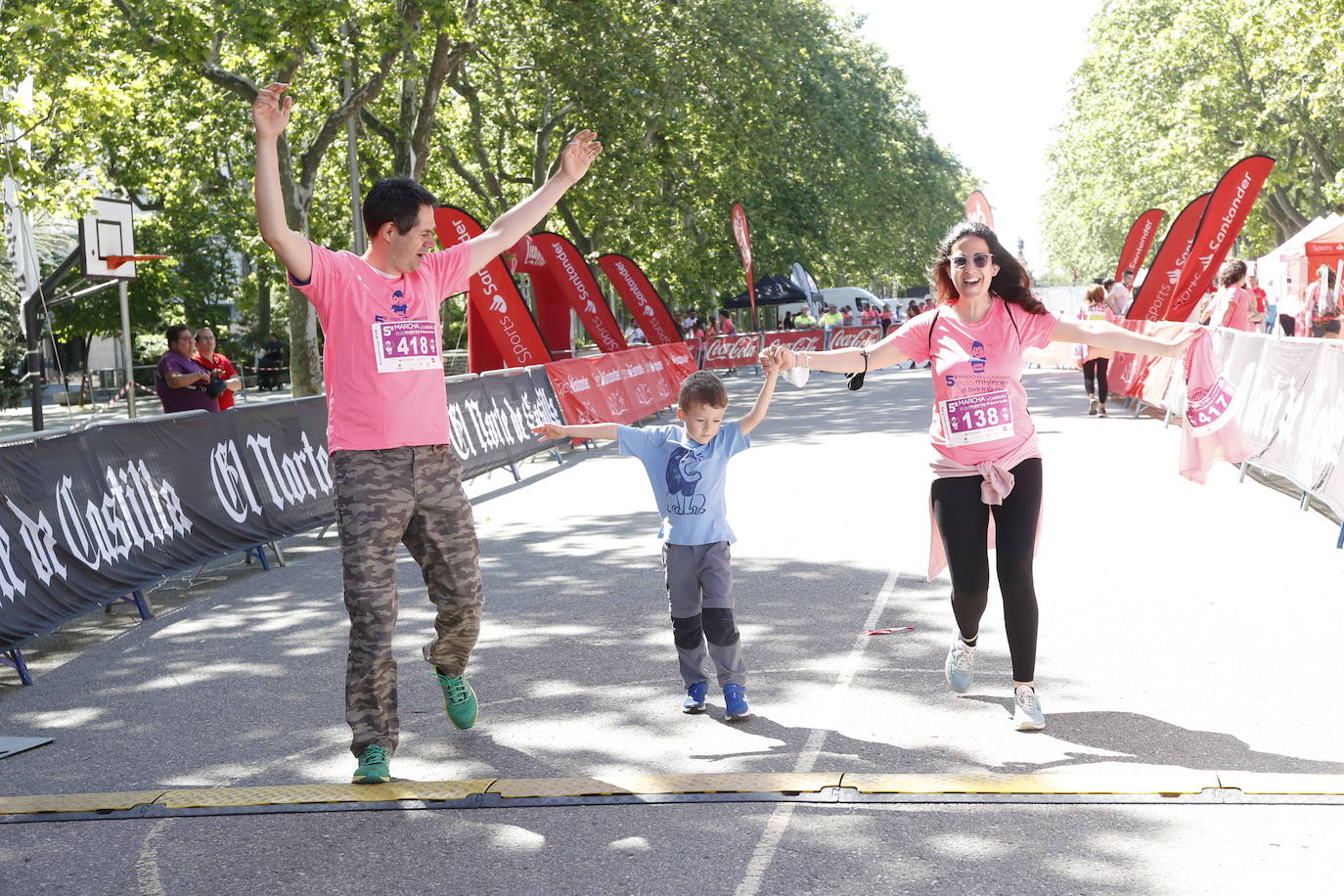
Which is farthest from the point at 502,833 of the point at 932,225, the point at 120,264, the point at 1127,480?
the point at 932,225

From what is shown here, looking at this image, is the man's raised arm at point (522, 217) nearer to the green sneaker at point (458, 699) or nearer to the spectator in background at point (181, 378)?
the green sneaker at point (458, 699)

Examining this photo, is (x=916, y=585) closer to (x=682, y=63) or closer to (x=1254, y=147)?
(x=682, y=63)

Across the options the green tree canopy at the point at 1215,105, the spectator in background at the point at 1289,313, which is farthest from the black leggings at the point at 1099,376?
the spectator in background at the point at 1289,313

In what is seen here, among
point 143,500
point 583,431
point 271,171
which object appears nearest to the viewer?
point 271,171

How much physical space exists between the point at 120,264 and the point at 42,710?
12369mm

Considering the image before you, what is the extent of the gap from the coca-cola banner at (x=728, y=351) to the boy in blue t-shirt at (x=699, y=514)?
36251 mm

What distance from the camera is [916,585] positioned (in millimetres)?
8797

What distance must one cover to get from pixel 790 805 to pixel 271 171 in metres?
2.60

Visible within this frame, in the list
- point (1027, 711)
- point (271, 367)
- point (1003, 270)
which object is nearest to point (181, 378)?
point (1003, 270)

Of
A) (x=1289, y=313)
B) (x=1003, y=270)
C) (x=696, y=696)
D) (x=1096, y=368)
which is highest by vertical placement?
(x=1003, y=270)

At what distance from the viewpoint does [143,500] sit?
30.8 ft

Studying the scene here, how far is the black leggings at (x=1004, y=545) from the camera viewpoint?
568 cm

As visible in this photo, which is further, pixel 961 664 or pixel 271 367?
pixel 271 367

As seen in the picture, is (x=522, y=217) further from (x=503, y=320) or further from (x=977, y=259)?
(x=503, y=320)
